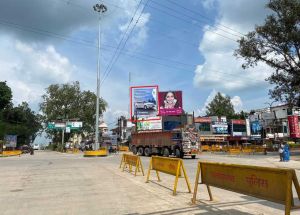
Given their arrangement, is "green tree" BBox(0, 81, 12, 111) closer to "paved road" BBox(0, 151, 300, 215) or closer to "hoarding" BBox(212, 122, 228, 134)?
"hoarding" BBox(212, 122, 228, 134)

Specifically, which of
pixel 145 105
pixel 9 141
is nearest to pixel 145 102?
pixel 145 105

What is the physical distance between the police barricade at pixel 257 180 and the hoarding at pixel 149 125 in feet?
209

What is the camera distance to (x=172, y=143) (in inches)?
A: 1535

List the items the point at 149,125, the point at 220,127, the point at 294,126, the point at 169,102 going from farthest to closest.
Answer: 1. the point at 220,127
2. the point at 149,125
3. the point at 169,102
4. the point at 294,126

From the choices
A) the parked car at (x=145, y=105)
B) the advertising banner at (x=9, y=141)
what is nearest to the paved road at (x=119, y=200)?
the parked car at (x=145, y=105)

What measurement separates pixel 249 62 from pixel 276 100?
17.5 ft

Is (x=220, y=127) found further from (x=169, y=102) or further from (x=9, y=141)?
(x=9, y=141)

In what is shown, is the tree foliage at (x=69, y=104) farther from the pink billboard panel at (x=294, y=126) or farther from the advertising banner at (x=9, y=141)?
the pink billboard panel at (x=294, y=126)

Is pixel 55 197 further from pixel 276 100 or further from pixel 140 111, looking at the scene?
pixel 140 111

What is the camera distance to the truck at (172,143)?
3769 cm

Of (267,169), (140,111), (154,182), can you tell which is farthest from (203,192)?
(140,111)

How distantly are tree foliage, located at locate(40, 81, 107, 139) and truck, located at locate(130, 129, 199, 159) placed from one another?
205 feet

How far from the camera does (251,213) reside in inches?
345

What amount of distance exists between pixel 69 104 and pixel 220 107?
42.8m
